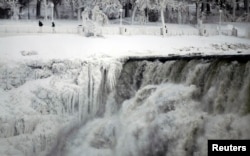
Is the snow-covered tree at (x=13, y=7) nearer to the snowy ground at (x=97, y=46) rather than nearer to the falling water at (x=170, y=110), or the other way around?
the snowy ground at (x=97, y=46)

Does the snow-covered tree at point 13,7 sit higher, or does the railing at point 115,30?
the snow-covered tree at point 13,7

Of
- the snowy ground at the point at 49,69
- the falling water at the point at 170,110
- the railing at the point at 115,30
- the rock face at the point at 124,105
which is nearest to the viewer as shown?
the falling water at the point at 170,110

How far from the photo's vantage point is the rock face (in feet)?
19.2

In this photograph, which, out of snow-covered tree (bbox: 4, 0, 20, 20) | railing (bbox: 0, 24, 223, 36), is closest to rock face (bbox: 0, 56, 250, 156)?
railing (bbox: 0, 24, 223, 36)

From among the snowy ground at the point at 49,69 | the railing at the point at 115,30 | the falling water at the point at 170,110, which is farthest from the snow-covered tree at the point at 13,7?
the falling water at the point at 170,110

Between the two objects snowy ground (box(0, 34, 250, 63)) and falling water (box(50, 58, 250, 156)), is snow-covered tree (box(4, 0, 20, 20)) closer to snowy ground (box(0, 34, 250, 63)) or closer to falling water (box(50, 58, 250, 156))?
snowy ground (box(0, 34, 250, 63))

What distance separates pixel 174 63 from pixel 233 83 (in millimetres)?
1378

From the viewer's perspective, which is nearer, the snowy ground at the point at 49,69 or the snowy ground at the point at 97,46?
the snowy ground at the point at 49,69

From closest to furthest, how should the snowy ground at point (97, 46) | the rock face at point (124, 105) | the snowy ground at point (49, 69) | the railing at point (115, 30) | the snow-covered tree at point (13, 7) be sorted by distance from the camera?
the rock face at point (124, 105) → the snowy ground at point (49, 69) → the snowy ground at point (97, 46) → the railing at point (115, 30) → the snow-covered tree at point (13, 7)

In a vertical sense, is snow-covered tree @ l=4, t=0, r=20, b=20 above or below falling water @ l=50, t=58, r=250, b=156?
above

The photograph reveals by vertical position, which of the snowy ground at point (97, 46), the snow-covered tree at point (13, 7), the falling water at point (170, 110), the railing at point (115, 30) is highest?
the snow-covered tree at point (13, 7)

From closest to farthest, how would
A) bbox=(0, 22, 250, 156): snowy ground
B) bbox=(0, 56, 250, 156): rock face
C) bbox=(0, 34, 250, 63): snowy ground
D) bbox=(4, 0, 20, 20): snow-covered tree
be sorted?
bbox=(0, 56, 250, 156): rock face → bbox=(0, 22, 250, 156): snowy ground → bbox=(0, 34, 250, 63): snowy ground → bbox=(4, 0, 20, 20): snow-covered tree

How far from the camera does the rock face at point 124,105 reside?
5.84 metres

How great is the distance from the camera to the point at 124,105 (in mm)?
7234
